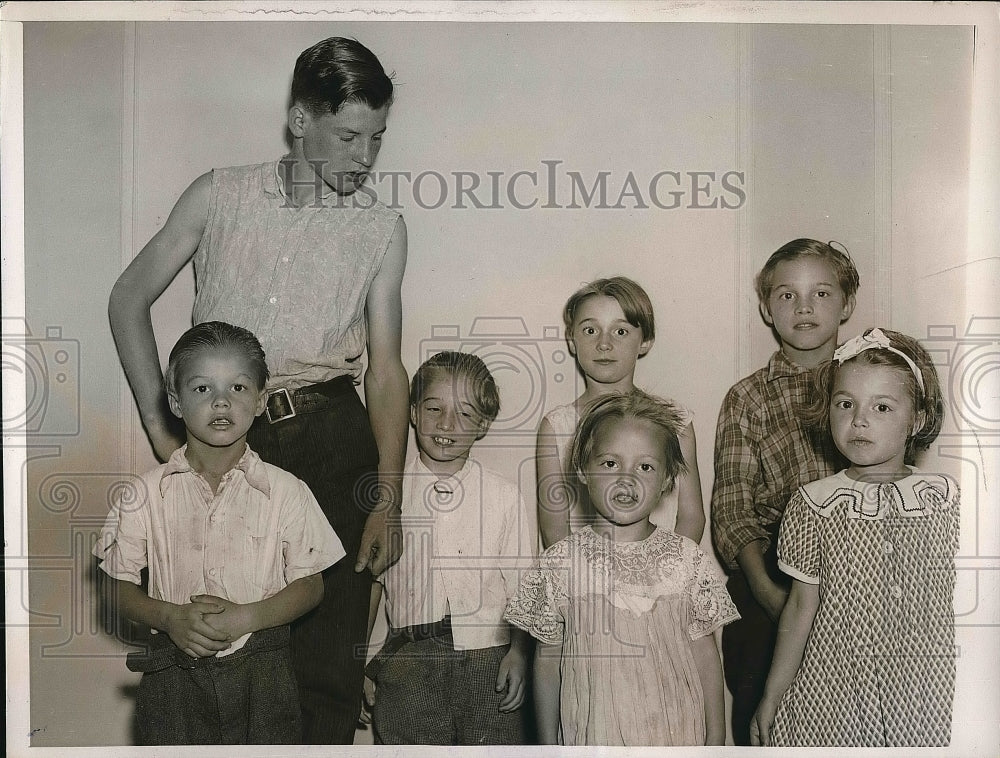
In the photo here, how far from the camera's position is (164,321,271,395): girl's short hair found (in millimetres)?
1792

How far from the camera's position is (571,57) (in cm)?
188

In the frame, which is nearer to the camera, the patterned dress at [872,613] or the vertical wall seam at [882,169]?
the patterned dress at [872,613]

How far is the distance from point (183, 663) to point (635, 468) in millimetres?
1002

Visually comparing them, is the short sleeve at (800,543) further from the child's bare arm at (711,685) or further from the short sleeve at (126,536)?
the short sleeve at (126,536)

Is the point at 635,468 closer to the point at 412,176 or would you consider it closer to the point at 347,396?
the point at 347,396

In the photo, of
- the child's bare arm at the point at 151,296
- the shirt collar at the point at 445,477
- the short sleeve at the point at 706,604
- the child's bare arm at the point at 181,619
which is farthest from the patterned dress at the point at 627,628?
Result: the child's bare arm at the point at 151,296

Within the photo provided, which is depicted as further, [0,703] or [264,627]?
[0,703]

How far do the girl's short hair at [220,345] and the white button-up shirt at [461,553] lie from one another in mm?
377

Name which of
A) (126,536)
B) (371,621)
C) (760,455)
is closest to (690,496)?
(760,455)

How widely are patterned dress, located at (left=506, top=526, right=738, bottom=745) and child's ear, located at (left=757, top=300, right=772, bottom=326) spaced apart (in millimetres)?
500

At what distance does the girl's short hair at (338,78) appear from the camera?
1.83 m

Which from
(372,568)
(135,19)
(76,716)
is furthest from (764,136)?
(76,716)

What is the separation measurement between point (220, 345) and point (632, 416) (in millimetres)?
855

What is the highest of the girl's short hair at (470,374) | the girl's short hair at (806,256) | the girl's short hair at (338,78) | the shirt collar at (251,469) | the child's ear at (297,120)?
the girl's short hair at (338,78)
